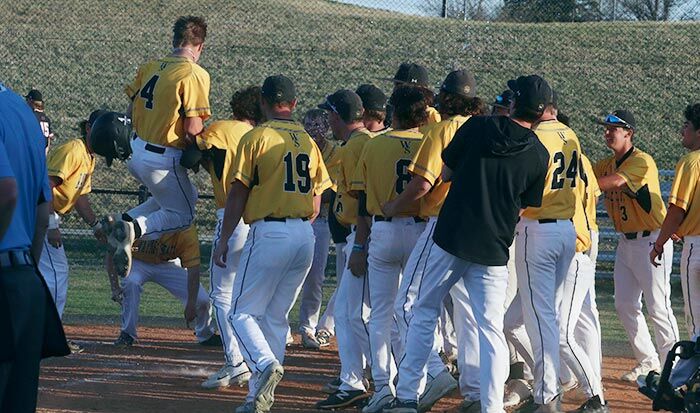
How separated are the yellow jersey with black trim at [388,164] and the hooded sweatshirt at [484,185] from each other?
72 cm

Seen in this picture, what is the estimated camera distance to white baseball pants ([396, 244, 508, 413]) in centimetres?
656

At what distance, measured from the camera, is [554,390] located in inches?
279

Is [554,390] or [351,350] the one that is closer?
[554,390]

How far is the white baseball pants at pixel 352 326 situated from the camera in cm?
770

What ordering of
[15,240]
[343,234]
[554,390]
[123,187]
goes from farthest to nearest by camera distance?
[123,187] → [343,234] → [554,390] → [15,240]

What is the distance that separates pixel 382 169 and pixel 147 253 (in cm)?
343

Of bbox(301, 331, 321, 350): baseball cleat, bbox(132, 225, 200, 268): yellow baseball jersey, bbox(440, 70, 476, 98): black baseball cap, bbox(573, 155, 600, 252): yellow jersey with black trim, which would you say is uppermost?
bbox(440, 70, 476, 98): black baseball cap

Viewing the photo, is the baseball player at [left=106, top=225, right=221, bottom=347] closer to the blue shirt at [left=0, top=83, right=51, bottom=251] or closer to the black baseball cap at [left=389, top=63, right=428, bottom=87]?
the black baseball cap at [left=389, top=63, right=428, bottom=87]

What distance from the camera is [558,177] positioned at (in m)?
7.36

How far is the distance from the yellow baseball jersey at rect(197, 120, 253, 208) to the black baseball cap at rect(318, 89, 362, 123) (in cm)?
73

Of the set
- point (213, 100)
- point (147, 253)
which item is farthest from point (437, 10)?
point (147, 253)

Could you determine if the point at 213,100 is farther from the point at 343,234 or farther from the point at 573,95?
the point at 343,234

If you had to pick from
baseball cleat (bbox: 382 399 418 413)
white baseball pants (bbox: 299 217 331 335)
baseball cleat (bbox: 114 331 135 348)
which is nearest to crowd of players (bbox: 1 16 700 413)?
baseball cleat (bbox: 382 399 418 413)

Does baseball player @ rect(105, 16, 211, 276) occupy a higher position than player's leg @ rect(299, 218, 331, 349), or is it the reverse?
baseball player @ rect(105, 16, 211, 276)
